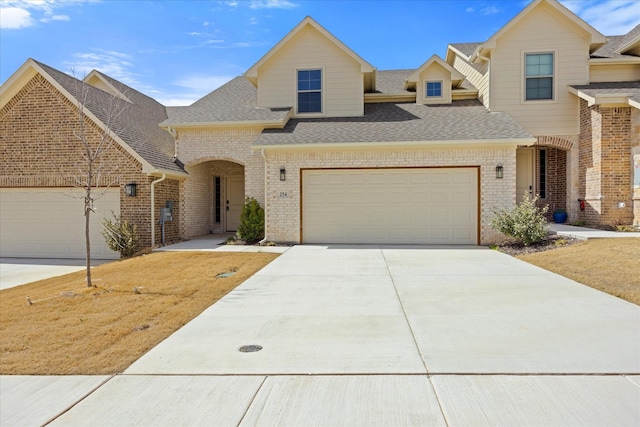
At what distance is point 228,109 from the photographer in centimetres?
1555

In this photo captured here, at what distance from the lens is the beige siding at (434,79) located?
15617mm

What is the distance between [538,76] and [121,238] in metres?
15.7

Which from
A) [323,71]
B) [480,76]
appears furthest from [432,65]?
[323,71]

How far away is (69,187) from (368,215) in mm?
9918

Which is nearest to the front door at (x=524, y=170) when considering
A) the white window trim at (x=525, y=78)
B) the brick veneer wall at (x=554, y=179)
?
the brick veneer wall at (x=554, y=179)

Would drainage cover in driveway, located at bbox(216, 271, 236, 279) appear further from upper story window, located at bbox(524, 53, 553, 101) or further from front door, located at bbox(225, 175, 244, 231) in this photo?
upper story window, located at bbox(524, 53, 553, 101)

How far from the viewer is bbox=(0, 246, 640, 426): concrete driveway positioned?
126 inches

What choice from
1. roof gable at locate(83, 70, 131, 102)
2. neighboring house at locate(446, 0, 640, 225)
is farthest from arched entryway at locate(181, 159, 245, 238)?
neighboring house at locate(446, 0, 640, 225)

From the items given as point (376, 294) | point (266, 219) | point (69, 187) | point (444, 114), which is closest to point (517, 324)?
point (376, 294)

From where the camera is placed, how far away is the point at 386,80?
1844cm

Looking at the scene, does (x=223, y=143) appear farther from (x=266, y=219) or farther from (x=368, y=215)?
(x=368, y=215)

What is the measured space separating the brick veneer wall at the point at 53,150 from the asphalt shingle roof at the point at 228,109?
267cm

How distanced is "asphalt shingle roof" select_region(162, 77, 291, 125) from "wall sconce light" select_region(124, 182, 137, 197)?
3015 mm
